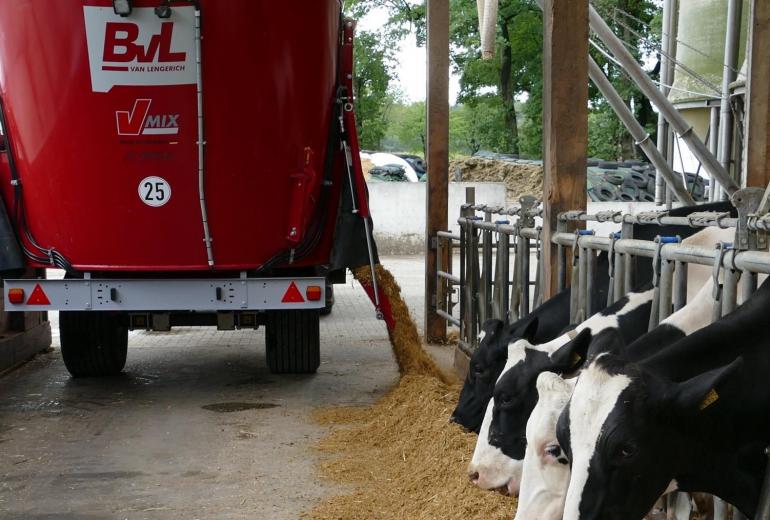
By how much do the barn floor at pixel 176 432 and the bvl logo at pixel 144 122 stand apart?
2203 mm

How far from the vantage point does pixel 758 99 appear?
289 inches

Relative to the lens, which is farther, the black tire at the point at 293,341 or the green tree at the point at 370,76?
the green tree at the point at 370,76

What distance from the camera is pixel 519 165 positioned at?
29422 mm

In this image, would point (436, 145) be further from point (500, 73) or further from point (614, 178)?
point (500, 73)

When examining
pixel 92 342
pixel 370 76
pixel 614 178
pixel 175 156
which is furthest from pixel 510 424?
pixel 370 76

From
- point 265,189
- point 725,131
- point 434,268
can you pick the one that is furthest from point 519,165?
point 265,189

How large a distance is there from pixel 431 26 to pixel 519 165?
19.2m

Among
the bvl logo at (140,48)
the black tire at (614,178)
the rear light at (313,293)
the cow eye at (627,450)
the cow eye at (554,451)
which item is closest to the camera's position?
the cow eye at (627,450)

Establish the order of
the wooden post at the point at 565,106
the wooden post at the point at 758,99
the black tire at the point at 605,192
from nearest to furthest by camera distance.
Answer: the wooden post at the point at 565,106, the wooden post at the point at 758,99, the black tire at the point at 605,192

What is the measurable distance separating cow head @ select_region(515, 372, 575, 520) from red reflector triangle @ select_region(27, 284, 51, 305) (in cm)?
545

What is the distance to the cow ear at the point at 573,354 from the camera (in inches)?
168

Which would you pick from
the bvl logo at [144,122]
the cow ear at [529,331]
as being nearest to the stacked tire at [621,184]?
the bvl logo at [144,122]

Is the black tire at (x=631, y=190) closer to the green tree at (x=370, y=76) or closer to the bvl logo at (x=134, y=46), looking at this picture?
the green tree at (x=370, y=76)

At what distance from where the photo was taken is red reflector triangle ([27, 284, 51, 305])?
26.9 feet
